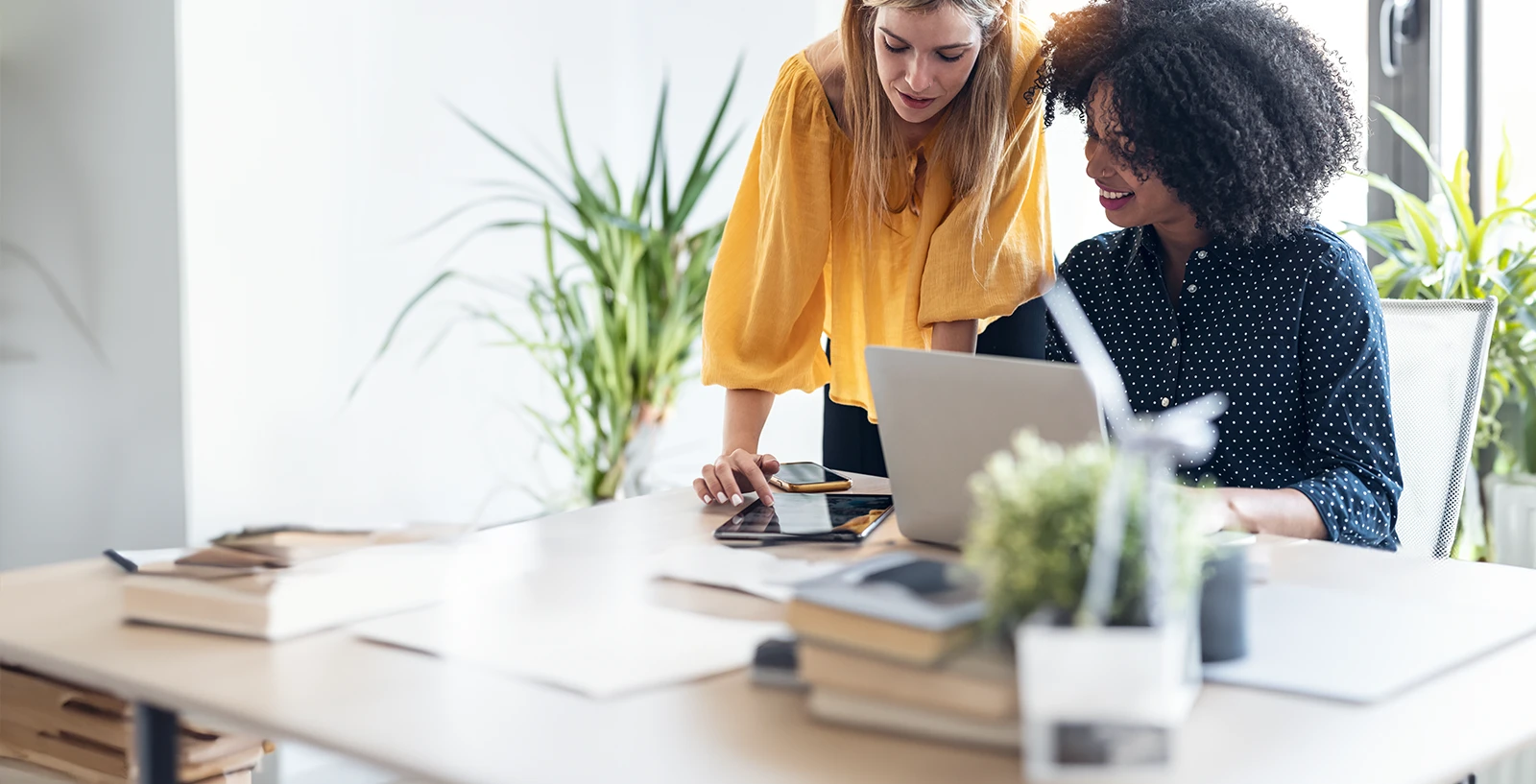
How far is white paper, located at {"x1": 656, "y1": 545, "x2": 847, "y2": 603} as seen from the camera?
113cm

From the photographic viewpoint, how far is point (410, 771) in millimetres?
751

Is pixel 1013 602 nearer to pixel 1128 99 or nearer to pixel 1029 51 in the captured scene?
pixel 1128 99

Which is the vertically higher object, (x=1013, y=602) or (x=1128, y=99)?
(x=1128, y=99)

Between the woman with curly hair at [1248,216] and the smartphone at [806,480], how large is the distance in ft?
1.43

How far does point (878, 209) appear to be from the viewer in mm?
1787

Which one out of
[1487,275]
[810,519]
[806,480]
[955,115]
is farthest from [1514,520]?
[810,519]

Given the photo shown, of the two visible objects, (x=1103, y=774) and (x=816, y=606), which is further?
(x=816, y=606)

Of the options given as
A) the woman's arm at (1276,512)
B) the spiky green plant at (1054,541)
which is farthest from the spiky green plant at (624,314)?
the spiky green plant at (1054,541)

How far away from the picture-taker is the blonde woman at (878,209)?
5.52 feet

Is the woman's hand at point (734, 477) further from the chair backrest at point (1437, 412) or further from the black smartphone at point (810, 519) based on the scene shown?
the chair backrest at point (1437, 412)

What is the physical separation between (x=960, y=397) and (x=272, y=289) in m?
1.74

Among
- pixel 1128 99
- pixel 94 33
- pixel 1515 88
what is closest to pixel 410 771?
pixel 1128 99

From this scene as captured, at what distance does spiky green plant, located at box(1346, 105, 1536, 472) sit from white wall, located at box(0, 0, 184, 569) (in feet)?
→ 7.18

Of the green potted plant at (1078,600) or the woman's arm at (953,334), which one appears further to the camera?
the woman's arm at (953,334)
